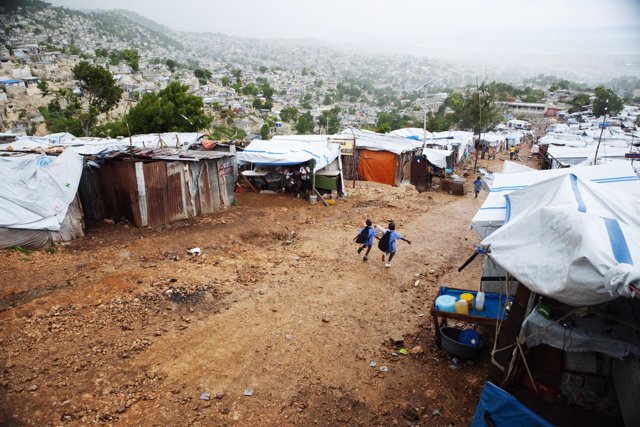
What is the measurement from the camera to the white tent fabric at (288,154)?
13008mm

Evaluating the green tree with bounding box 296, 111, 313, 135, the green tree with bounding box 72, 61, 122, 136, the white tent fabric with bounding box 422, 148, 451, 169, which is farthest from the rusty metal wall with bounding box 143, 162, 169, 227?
the green tree with bounding box 296, 111, 313, 135

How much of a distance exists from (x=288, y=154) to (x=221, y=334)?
856cm

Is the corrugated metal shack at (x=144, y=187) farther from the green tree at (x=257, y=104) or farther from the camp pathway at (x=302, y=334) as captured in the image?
the green tree at (x=257, y=104)

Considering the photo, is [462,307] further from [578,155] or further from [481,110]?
[481,110]

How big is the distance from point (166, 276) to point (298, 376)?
359 centimetres

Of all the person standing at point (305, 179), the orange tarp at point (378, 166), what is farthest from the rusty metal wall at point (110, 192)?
the orange tarp at point (378, 166)

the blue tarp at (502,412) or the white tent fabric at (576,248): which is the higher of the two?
the white tent fabric at (576,248)

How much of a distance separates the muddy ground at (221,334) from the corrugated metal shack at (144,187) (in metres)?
0.48

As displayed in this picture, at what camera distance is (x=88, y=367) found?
4.76 meters

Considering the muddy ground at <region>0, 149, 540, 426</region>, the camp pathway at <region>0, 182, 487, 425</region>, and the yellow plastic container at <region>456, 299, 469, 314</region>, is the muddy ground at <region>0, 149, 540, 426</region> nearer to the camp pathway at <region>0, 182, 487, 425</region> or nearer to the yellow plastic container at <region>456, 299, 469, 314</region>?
the camp pathway at <region>0, 182, 487, 425</region>

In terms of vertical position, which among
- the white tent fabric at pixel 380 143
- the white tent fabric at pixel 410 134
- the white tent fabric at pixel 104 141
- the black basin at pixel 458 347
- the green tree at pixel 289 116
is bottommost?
the green tree at pixel 289 116

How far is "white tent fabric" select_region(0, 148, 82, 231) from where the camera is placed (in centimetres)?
755

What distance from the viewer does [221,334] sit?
5.64 m

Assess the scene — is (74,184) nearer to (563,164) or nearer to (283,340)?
Answer: (283,340)
